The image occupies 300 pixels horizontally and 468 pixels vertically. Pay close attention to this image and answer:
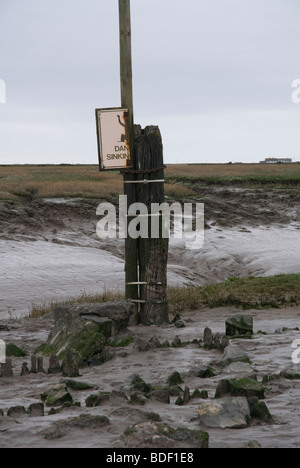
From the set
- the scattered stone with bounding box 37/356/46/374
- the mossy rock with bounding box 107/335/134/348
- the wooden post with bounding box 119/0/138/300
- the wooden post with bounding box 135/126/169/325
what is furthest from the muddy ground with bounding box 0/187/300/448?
the wooden post with bounding box 119/0/138/300

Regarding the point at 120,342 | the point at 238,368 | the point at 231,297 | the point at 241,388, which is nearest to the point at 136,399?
the point at 241,388

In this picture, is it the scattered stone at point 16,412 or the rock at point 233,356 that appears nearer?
the scattered stone at point 16,412

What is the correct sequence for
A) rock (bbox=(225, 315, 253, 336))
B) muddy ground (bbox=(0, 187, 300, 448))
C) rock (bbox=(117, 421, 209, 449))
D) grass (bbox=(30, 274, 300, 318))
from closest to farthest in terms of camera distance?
rock (bbox=(117, 421, 209, 449)) → muddy ground (bbox=(0, 187, 300, 448)) → rock (bbox=(225, 315, 253, 336)) → grass (bbox=(30, 274, 300, 318))

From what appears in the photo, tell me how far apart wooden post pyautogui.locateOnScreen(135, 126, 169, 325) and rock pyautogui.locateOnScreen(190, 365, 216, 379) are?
351cm

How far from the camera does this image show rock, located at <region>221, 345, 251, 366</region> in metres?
6.82

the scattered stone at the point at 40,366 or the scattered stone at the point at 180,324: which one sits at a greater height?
the scattered stone at the point at 40,366

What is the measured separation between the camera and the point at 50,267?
53.6 feet

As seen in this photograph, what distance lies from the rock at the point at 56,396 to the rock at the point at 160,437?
4.44 feet

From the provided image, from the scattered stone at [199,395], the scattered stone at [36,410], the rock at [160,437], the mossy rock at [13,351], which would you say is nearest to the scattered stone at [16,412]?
the scattered stone at [36,410]

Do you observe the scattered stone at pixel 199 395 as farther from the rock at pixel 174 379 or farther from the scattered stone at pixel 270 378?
the scattered stone at pixel 270 378

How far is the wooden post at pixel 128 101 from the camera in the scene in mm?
10086

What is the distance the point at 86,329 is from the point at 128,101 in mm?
3837

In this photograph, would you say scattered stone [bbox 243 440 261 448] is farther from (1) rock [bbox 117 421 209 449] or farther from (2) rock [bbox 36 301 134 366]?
(2) rock [bbox 36 301 134 366]

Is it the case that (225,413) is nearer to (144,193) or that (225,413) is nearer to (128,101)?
(144,193)
